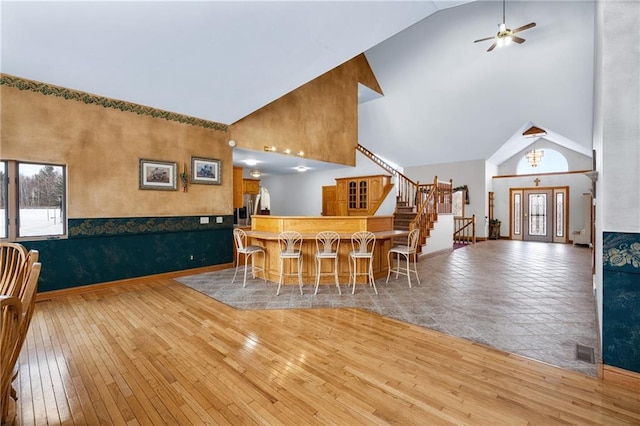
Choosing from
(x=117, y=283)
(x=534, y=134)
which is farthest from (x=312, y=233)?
(x=534, y=134)

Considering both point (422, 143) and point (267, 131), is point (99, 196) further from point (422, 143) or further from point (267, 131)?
point (422, 143)

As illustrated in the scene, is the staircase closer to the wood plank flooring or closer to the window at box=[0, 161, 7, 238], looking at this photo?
the wood plank flooring

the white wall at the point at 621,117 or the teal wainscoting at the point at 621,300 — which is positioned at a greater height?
the white wall at the point at 621,117

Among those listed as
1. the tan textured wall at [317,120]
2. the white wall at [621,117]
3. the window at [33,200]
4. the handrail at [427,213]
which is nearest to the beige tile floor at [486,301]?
the handrail at [427,213]

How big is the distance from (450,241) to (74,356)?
8.72 m

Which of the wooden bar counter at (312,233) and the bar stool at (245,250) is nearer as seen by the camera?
the bar stool at (245,250)

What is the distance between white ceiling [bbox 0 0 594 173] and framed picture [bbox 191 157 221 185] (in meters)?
0.89

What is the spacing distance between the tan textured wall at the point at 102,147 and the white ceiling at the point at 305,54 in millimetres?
349

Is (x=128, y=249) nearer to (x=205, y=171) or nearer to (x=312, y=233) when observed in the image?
(x=205, y=171)

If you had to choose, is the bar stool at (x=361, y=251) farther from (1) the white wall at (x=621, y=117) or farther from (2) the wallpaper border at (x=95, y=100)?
(2) the wallpaper border at (x=95, y=100)

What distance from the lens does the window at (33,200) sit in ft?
13.0

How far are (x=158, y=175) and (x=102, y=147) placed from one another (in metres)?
0.91

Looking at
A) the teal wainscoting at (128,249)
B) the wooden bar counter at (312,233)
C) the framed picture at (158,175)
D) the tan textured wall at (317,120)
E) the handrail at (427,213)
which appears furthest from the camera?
the handrail at (427,213)

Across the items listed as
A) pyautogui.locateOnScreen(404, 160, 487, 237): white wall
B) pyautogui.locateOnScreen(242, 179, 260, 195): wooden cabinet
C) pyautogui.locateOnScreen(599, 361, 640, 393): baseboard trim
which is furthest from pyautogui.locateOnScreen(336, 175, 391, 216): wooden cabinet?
pyautogui.locateOnScreen(599, 361, 640, 393): baseboard trim
